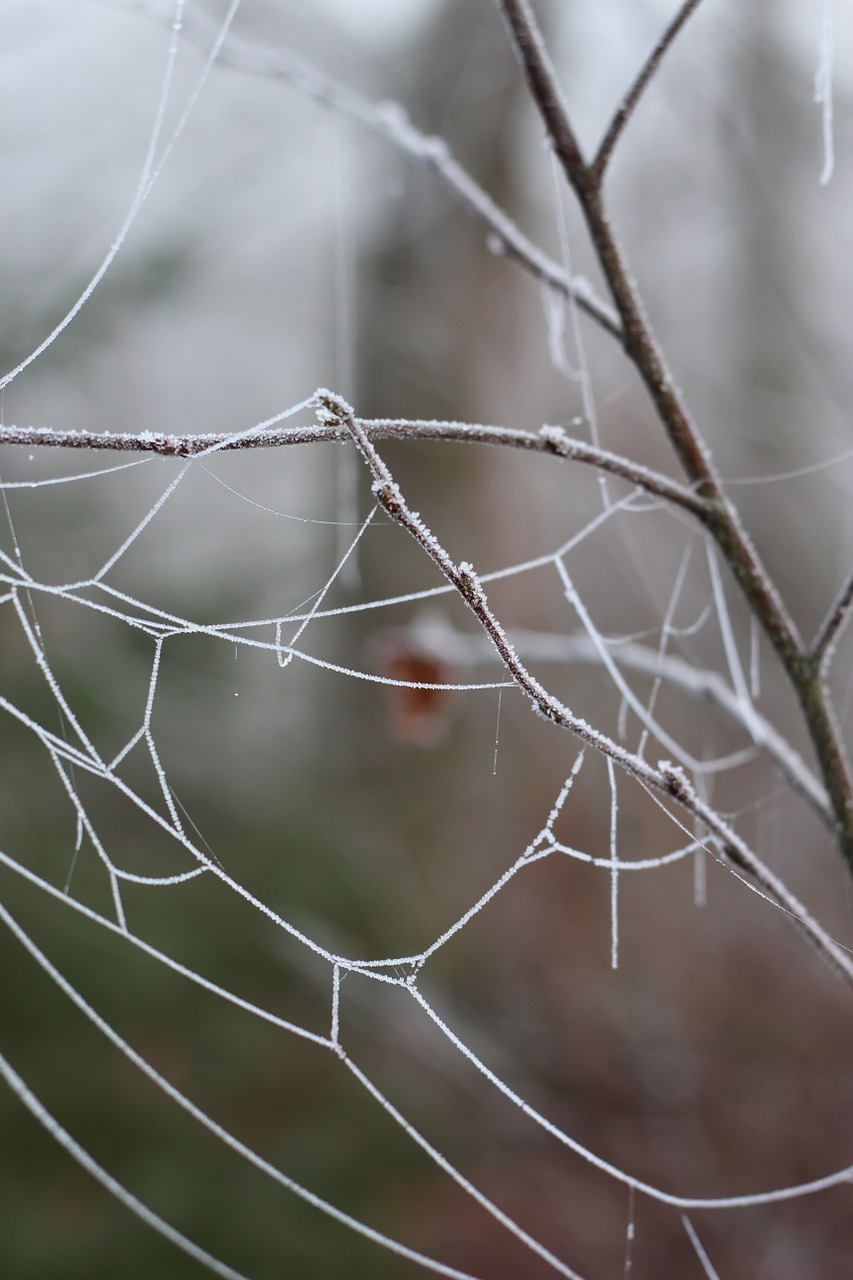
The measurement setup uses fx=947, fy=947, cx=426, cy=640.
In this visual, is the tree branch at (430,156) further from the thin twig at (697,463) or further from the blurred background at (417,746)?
the blurred background at (417,746)

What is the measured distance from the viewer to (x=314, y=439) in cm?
38

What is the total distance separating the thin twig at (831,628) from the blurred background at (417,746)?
146 cm

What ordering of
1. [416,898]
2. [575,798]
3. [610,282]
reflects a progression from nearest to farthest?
[610,282]
[416,898]
[575,798]

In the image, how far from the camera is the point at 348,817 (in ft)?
10.0

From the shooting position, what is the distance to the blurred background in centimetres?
228

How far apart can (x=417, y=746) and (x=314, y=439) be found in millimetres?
1496

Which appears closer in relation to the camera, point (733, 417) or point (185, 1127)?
point (185, 1127)

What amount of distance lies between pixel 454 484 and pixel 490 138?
1.11m

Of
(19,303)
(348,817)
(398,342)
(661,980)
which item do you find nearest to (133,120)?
(19,303)

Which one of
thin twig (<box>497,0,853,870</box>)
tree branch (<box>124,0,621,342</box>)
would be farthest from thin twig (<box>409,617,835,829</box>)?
tree branch (<box>124,0,621,342</box>)

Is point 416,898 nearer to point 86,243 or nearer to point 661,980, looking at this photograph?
point 661,980

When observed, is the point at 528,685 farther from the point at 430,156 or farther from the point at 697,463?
the point at 430,156

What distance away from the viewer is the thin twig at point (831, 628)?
0.48m

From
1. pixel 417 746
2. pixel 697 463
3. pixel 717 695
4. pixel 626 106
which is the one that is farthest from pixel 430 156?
pixel 417 746
